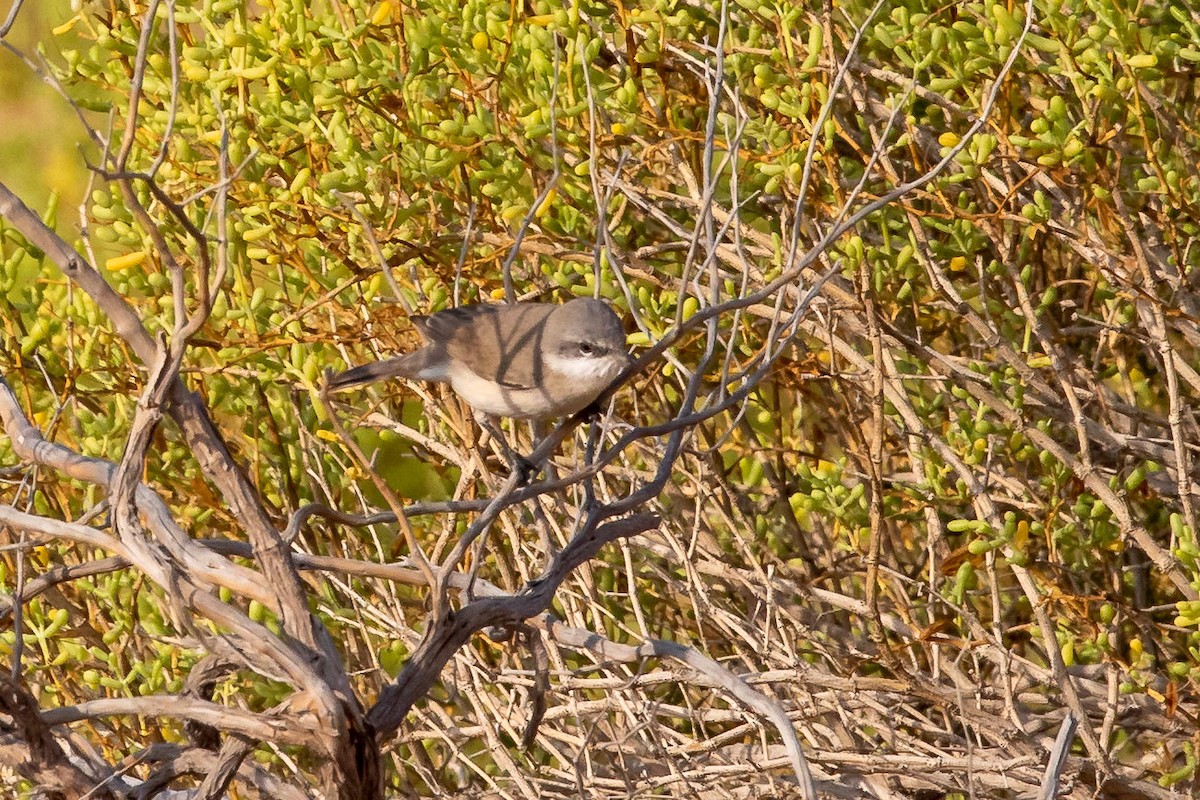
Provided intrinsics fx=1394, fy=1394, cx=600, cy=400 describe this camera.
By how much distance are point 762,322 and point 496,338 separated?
780 millimetres

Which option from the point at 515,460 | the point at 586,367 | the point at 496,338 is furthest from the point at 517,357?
the point at 515,460

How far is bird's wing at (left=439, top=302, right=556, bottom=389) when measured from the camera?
11.7 feet

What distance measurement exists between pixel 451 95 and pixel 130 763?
2.37 m

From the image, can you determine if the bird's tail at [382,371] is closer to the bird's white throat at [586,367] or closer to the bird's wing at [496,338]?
the bird's wing at [496,338]

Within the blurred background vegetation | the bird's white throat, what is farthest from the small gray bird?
the blurred background vegetation

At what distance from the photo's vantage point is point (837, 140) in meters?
3.91

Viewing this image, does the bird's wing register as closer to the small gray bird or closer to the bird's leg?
the small gray bird

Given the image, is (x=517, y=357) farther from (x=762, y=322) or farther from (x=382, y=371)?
(x=762, y=322)

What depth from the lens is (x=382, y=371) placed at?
12.0ft

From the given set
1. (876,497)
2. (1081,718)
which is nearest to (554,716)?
(876,497)

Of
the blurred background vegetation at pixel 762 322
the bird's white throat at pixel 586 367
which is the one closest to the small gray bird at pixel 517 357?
the bird's white throat at pixel 586 367

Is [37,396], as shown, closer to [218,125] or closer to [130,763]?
[218,125]

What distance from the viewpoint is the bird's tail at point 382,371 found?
360 centimetres

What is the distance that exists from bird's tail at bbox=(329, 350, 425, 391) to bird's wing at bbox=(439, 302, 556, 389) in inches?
3.5
